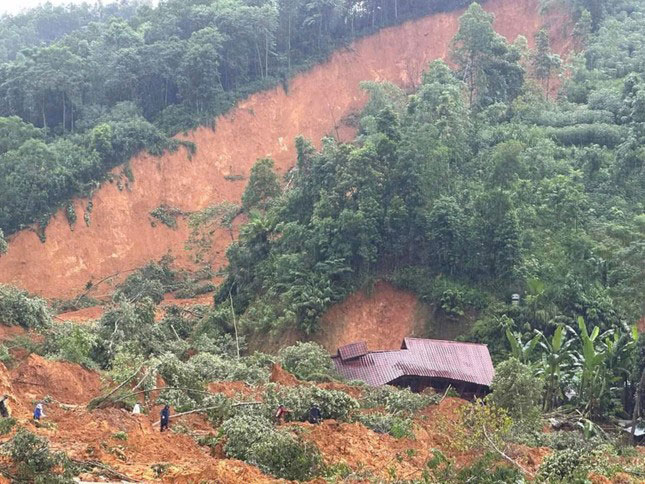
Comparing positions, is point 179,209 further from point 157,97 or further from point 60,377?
point 60,377

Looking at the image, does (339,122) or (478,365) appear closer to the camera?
(478,365)

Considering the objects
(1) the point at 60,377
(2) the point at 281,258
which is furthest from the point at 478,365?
(1) the point at 60,377

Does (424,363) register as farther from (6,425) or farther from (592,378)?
(6,425)

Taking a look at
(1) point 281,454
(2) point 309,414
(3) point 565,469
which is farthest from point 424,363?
(3) point 565,469

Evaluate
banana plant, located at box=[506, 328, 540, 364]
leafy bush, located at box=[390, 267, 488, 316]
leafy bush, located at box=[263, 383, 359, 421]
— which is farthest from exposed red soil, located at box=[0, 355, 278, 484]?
leafy bush, located at box=[390, 267, 488, 316]

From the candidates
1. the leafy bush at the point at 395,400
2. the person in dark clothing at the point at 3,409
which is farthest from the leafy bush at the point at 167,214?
the person in dark clothing at the point at 3,409

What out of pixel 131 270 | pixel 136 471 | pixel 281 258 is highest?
pixel 136 471

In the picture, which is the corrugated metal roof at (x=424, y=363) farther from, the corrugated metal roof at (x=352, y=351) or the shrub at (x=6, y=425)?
the shrub at (x=6, y=425)
